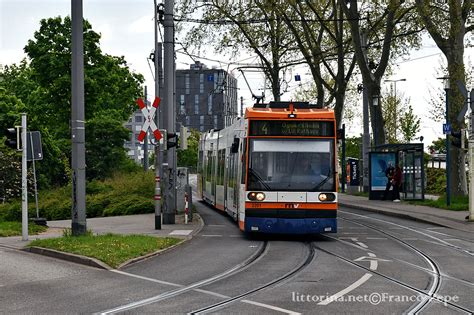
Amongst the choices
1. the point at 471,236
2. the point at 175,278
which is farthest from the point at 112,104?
the point at 175,278

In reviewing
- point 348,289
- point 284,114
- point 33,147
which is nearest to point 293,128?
point 284,114

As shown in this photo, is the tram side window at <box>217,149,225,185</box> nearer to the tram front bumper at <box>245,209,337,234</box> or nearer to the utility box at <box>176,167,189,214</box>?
the utility box at <box>176,167,189,214</box>

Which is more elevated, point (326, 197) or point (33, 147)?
point (33, 147)

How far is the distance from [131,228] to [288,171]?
21.6 ft

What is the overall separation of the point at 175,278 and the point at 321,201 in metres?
6.25

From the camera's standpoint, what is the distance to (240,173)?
18.9 m

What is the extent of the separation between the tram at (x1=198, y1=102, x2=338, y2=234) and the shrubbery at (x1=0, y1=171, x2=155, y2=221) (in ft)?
41.8

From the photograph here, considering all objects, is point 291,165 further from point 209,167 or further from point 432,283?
point 209,167

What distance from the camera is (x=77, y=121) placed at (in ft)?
57.4

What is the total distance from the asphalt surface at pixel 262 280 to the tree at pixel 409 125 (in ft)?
155

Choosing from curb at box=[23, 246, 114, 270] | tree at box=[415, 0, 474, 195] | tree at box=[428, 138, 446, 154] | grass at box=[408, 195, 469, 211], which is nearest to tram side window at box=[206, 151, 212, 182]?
grass at box=[408, 195, 469, 211]

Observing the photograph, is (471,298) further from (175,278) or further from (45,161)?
(45,161)

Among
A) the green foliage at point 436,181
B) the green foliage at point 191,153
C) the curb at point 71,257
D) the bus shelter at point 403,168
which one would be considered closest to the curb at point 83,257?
the curb at point 71,257

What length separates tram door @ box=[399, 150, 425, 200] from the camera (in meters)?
32.7
